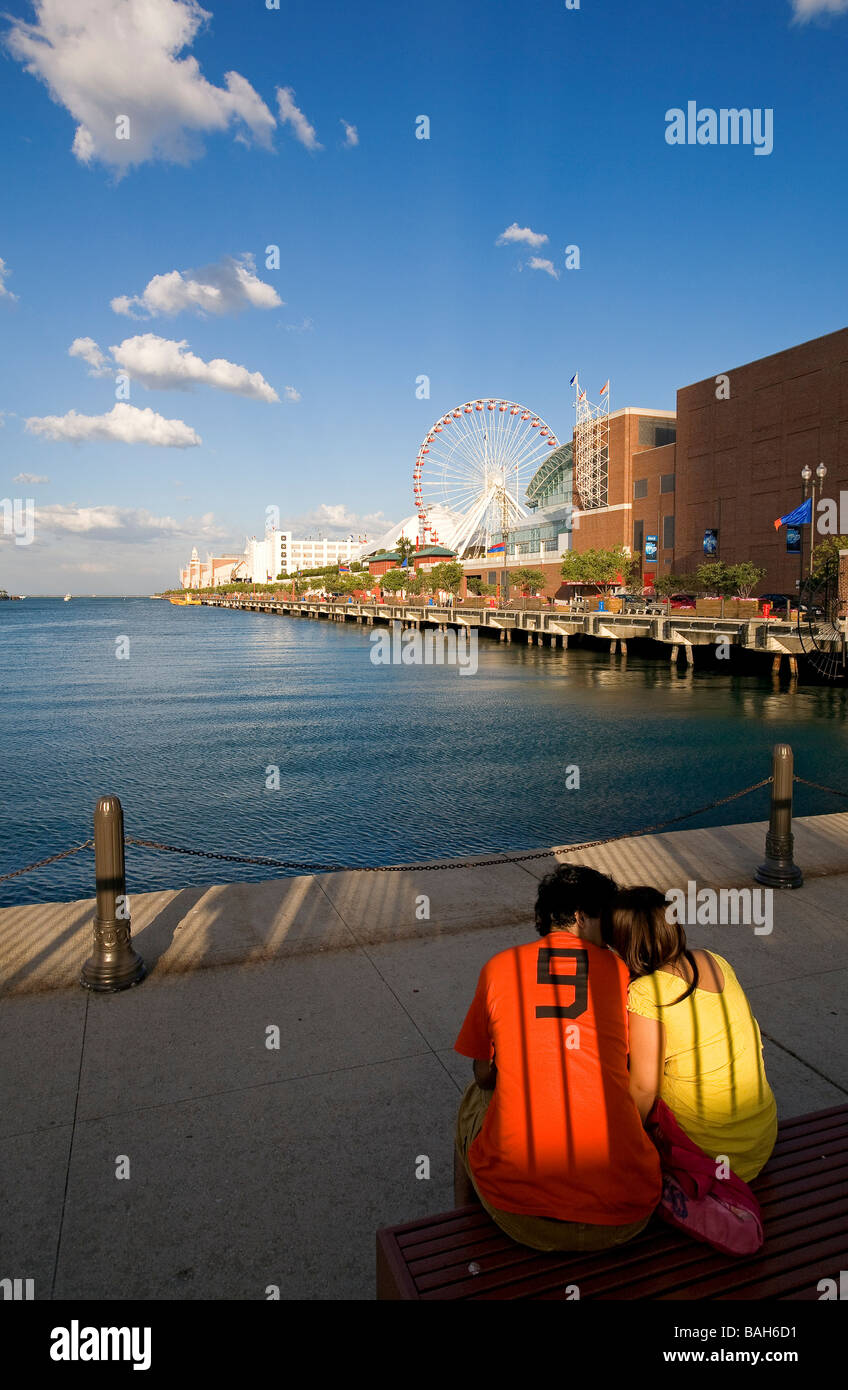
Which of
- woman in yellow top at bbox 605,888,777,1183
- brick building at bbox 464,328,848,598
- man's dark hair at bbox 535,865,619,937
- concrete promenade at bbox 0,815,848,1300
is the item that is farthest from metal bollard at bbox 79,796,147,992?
brick building at bbox 464,328,848,598

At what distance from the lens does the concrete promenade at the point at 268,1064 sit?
3.69 metres

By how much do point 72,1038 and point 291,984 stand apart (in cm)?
143

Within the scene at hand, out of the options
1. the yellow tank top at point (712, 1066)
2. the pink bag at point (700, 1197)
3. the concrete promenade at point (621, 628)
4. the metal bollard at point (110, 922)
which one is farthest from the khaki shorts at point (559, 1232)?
the concrete promenade at point (621, 628)

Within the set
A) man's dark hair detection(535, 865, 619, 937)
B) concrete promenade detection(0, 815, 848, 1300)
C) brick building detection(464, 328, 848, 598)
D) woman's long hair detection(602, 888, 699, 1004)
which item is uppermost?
brick building detection(464, 328, 848, 598)

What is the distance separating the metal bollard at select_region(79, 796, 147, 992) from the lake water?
6935 millimetres

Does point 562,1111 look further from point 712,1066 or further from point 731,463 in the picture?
point 731,463

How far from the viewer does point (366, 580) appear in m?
154

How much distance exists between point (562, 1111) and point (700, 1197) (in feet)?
1.94

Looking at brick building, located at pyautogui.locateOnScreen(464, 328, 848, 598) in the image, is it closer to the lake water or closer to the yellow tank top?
the lake water

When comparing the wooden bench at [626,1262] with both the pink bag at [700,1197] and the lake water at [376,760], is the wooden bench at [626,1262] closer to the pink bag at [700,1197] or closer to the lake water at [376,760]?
the pink bag at [700,1197]

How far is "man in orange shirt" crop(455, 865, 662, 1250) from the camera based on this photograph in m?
2.73

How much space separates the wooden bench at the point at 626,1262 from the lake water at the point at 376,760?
1071 centimetres

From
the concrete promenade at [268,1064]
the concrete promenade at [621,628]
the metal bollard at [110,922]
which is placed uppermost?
the concrete promenade at [621,628]

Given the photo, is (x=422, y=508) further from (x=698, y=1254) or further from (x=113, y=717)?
(x=698, y=1254)
